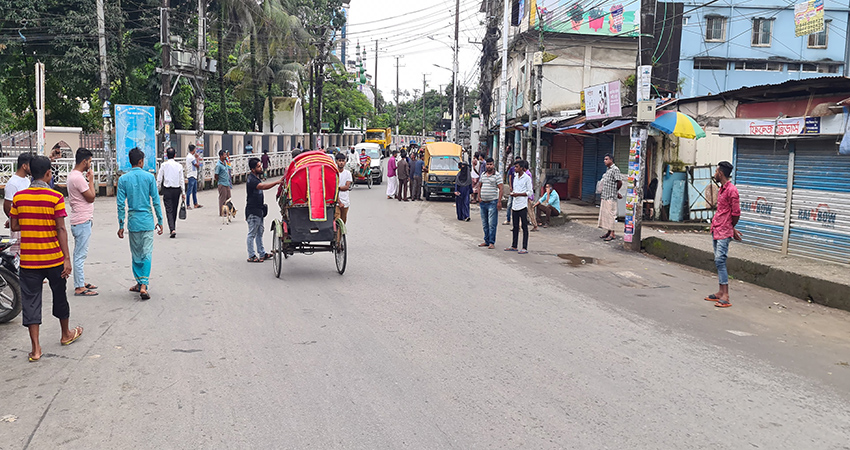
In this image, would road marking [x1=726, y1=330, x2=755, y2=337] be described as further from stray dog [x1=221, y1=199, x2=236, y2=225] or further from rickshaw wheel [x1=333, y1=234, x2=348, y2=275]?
stray dog [x1=221, y1=199, x2=236, y2=225]

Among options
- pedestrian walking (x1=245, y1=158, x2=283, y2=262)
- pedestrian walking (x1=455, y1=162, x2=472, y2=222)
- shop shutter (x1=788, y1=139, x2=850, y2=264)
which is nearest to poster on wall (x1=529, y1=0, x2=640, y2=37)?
pedestrian walking (x1=455, y1=162, x2=472, y2=222)

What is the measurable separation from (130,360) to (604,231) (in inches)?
521

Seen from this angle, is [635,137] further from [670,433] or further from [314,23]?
[314,23]

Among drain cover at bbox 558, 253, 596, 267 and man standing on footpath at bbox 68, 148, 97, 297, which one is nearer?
man standing on footpath at bbox 68, 148, 97, 297

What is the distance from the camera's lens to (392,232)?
646 inches

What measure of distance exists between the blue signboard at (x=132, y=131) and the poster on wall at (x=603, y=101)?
14.0 meters

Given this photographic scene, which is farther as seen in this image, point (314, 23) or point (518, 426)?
point (314, 23)

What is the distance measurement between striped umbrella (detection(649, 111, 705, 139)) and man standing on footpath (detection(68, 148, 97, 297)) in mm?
12476

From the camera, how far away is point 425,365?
240 inches

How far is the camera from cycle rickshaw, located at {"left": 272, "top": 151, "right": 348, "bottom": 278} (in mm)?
10117

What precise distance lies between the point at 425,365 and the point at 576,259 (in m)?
7.67

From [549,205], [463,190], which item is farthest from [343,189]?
[549,205]

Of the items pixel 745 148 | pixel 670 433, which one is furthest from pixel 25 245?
pixel 745 148

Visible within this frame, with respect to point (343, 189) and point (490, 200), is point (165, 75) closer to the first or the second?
point (490, 200)
